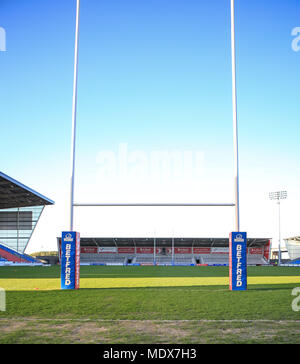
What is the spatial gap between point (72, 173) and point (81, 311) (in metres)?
4.88

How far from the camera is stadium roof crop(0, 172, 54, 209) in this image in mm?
30288

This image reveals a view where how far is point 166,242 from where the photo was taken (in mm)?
52250

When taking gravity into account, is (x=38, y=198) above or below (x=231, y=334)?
above

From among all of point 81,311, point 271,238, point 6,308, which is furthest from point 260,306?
point 271,238

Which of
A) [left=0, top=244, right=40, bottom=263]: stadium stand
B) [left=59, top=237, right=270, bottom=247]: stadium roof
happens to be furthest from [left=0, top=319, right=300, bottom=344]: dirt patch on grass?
[left=59, top=237, right=270, bottom=247]: stadium roof

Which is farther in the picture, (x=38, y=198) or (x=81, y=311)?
(x=38, y=198)

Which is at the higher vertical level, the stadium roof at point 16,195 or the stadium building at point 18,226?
the stadium roof at point 16,195

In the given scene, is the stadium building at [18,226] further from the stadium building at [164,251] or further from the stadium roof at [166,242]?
the stadium roof at [166,242]

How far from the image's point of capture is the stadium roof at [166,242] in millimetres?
50500

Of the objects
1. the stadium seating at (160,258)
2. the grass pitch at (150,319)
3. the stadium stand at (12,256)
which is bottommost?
the stadium seating at (160,258)

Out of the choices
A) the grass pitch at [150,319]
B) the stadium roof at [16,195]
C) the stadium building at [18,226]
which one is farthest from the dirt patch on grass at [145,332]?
the stadium building at [18,226]
